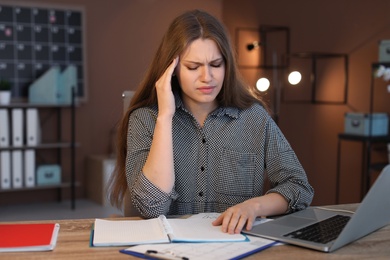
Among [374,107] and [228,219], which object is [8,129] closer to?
[374,107]

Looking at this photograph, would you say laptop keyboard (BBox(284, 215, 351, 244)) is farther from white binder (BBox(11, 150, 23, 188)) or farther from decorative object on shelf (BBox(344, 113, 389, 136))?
white binder (BBox(11, 150, 23, 188))

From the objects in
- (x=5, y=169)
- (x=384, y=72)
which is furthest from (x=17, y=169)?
(x=384, y=72)

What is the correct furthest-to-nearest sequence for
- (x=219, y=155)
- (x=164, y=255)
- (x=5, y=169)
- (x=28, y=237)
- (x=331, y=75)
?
(x=5, y=169)
(x=331, y=75)
(x=219, y=155)
(x=28, y=237)
(x=164, y=255)

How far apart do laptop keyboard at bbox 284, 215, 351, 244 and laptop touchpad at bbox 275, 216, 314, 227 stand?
3cm

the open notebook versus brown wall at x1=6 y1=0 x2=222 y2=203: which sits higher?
brown wall at x1=6 y1=0 x2=222 y2=203

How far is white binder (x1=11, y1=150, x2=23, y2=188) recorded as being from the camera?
446 centimetres

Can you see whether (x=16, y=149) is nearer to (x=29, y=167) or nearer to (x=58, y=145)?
(x=29, y=167)

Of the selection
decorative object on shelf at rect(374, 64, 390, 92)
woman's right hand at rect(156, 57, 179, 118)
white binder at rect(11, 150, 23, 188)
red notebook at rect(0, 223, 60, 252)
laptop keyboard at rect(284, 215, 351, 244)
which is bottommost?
white binder at rect(11, 150, 23, 188)

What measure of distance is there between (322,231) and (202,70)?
24.8 inches

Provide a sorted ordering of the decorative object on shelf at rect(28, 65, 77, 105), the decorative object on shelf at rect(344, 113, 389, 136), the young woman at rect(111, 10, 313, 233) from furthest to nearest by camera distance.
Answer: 1. the decorative object on shelf at rect(28, 65, 77, 105)
2. the decorative object on shelf at rect(344, 113, 389, 136)
3. the young woman at rect(111, 10, 313, 233)

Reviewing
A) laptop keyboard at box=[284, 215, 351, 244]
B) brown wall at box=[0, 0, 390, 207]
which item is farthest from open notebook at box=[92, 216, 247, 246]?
brown wall at box=[0, 0, 390, 207]

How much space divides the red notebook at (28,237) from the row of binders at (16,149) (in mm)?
3321

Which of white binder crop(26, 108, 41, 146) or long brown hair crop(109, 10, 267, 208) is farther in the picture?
white binder crop(26, 108, 41, 146)

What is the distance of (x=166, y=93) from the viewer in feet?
5.16
